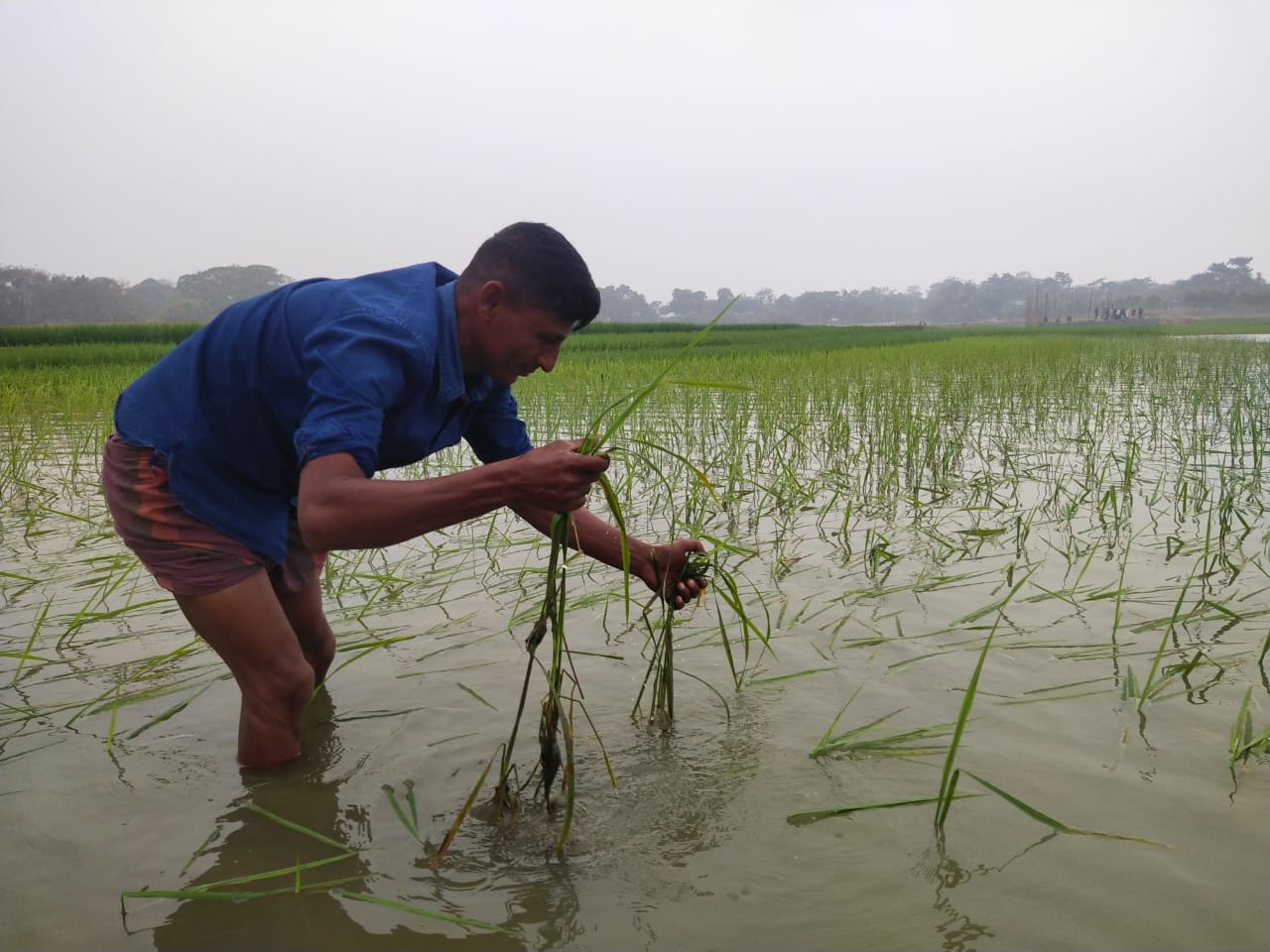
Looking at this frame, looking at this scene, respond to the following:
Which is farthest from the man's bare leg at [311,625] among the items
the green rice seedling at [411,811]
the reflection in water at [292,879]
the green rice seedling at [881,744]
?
the green rice seedling at [881,744]

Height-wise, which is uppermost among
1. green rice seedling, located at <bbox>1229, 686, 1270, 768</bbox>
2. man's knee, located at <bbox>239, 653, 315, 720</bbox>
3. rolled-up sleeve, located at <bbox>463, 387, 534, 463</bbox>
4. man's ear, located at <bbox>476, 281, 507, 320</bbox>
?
man's ear, located at <bbox>476, 281, 507, 320</bbox>

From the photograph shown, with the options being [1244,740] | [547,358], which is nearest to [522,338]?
[547,358]

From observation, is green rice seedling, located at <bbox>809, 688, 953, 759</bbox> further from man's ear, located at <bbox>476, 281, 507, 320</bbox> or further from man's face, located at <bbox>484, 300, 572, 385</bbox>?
man's ear, located at <bbox>476, 281, 507, 320</bbox>

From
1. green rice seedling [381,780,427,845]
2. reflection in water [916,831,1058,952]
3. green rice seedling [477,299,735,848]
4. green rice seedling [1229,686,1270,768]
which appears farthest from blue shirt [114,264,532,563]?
green rice seedling [1229,686,1270,768]

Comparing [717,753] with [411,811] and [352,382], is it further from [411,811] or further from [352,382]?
[352,382]

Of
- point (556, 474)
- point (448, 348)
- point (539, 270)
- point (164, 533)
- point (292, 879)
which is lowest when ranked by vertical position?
point (292, 879)

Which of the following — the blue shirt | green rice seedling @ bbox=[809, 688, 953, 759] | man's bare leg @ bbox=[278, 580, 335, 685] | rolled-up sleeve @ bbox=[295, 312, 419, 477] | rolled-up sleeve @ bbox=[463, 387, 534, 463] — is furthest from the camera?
man's bare leg @ bbox=[278, 580, 335, 685]

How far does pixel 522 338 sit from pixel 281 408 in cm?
48

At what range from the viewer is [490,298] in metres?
1.67

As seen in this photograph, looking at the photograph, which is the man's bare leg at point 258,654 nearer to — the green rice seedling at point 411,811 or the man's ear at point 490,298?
the green rice seedling at point 411,811

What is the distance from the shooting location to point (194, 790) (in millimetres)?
1816

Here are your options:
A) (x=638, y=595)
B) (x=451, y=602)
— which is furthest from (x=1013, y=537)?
(x=451, y=602)

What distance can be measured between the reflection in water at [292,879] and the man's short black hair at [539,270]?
3.43 ft

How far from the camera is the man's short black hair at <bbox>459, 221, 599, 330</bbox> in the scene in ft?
5.37
